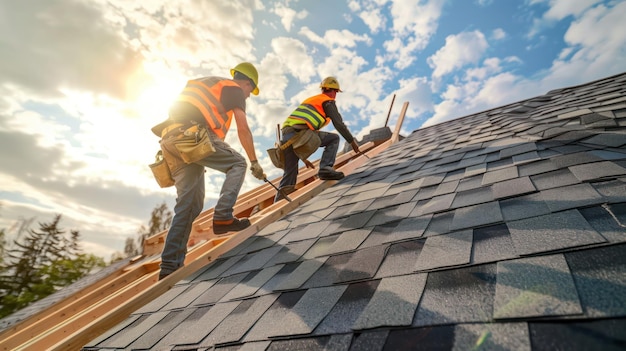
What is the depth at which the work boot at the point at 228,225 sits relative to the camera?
2.51 metres

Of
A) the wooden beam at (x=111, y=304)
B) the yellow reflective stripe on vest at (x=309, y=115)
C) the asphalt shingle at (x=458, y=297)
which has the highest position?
the yellow reflective stripe on vest at (x=309, y=115)

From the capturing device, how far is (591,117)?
2.22 m

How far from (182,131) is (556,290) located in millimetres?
2622

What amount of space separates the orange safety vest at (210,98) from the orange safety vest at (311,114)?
1251 millimetres

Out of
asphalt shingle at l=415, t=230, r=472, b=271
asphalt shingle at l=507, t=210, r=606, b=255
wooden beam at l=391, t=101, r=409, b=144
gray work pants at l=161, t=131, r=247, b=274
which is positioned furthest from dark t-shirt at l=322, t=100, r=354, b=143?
asphalt shingle at l=507, t=210, r=606, b=255

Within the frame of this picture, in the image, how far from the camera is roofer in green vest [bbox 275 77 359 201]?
12.5 ft

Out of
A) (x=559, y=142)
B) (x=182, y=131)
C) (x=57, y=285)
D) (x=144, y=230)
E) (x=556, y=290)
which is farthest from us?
(x=144, y=230)

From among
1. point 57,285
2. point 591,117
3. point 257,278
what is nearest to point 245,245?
point 257,278

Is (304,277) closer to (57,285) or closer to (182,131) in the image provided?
(182,131)

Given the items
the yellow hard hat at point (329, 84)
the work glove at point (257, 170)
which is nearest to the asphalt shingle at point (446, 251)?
the work glove at point (257, 170)

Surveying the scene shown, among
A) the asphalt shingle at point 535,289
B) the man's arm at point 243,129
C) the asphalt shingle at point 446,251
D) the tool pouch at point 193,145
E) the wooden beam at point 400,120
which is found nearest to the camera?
the asphalt shingle at point 535,289

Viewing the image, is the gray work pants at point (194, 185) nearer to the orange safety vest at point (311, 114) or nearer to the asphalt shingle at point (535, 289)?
the orange safety vest at point (311, 114)

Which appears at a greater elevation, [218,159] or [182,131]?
[182,131]

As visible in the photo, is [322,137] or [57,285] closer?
[322,137]
